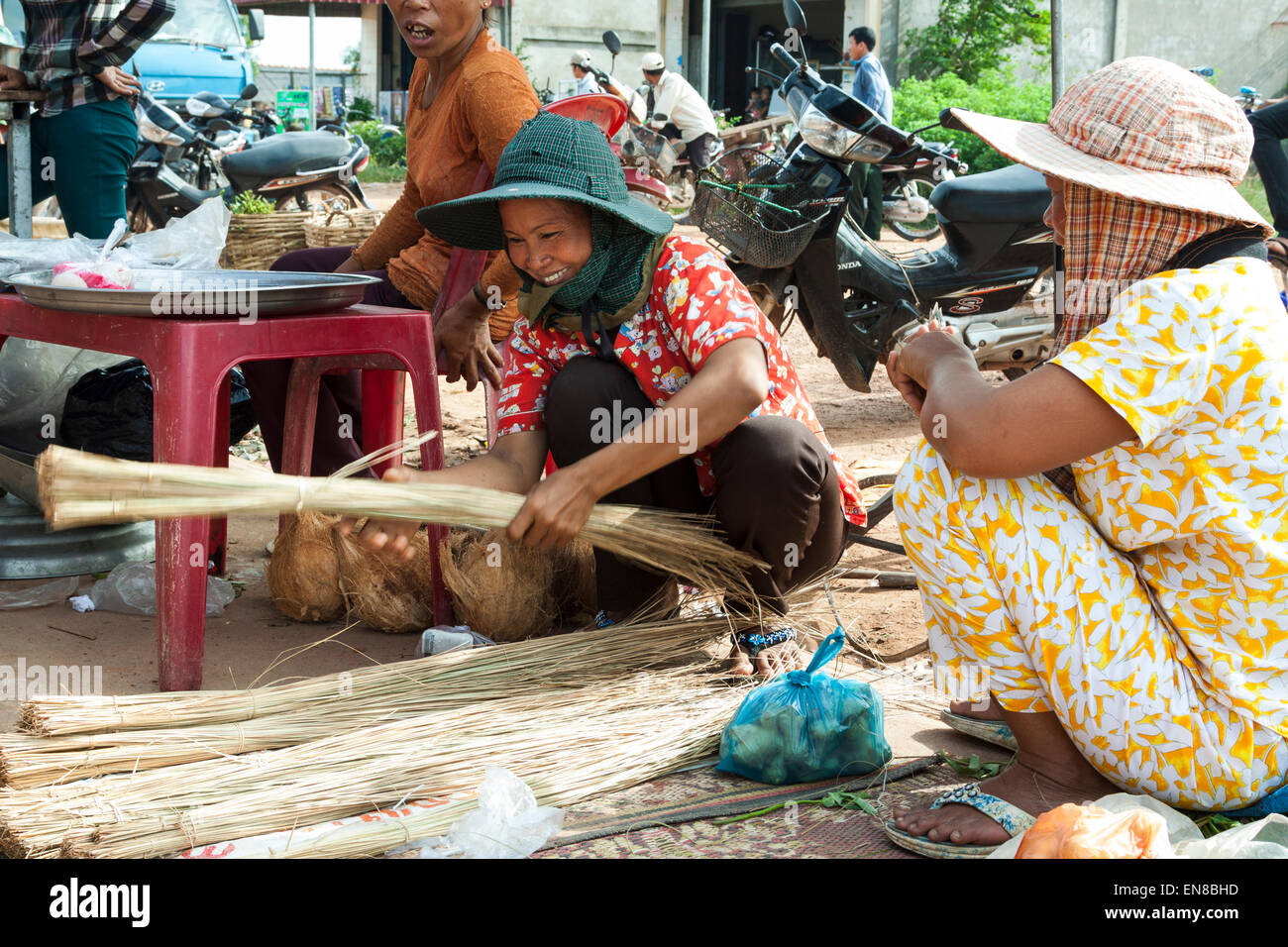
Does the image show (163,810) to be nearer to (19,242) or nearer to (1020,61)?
(19,242)

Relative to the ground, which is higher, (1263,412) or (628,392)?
(1263,412)

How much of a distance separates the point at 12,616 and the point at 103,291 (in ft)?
3.32

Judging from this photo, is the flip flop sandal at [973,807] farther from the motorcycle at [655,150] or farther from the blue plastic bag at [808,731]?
the motorcycle at [655,150]

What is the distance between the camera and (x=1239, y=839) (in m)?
1.52

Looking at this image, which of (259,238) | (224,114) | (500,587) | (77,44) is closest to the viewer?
(500,587)

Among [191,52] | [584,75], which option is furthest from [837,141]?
[584,75]

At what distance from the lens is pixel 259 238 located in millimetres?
6645

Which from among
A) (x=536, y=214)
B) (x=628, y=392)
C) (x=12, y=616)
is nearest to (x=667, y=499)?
(x=628, y=392)

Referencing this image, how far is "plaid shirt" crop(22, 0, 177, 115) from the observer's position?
396 centimetres

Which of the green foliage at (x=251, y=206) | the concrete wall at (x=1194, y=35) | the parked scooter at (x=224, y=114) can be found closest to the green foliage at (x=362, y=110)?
the parked scooter at (x=224, y=114)

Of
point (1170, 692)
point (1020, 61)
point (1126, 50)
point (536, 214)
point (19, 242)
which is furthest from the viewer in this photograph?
point (1020, 61)

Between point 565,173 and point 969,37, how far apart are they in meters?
18.4

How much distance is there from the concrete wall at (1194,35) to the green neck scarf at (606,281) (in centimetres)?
1738

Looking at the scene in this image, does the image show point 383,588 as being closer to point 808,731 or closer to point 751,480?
point 751,480
